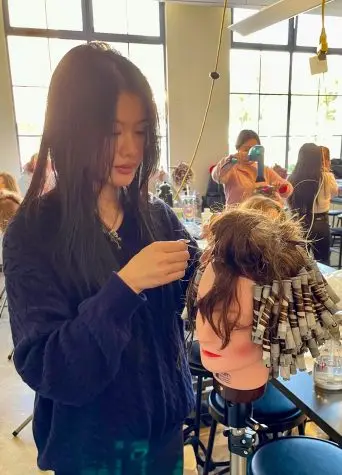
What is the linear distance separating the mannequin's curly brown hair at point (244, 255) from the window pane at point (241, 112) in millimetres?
4826

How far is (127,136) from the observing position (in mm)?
665

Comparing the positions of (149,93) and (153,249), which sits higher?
(149,93)

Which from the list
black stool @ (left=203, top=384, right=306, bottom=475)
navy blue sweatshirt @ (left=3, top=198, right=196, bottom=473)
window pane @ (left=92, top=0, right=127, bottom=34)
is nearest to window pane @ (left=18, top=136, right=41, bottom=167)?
window pane @ (left=92, top=0, right=127, bottom=34)

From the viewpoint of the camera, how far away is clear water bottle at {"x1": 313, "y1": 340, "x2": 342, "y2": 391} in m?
0.96

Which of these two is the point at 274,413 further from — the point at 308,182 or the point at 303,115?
the point at 303,115

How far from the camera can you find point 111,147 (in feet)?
2.11

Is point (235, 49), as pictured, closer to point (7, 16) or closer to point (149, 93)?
point (7, 16)

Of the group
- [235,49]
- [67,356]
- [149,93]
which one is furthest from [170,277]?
[235,49]

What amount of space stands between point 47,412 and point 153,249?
42 cm

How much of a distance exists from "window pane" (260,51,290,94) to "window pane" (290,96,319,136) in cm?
29

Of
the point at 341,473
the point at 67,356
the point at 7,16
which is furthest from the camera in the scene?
the point at 7,16

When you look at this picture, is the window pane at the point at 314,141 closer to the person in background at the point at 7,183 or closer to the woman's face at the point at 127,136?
the person in background at the point at 7,183

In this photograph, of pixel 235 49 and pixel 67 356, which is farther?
pixel 235 49

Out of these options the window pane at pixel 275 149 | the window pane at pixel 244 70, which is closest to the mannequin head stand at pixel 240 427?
the window pane at pixel 244 70
